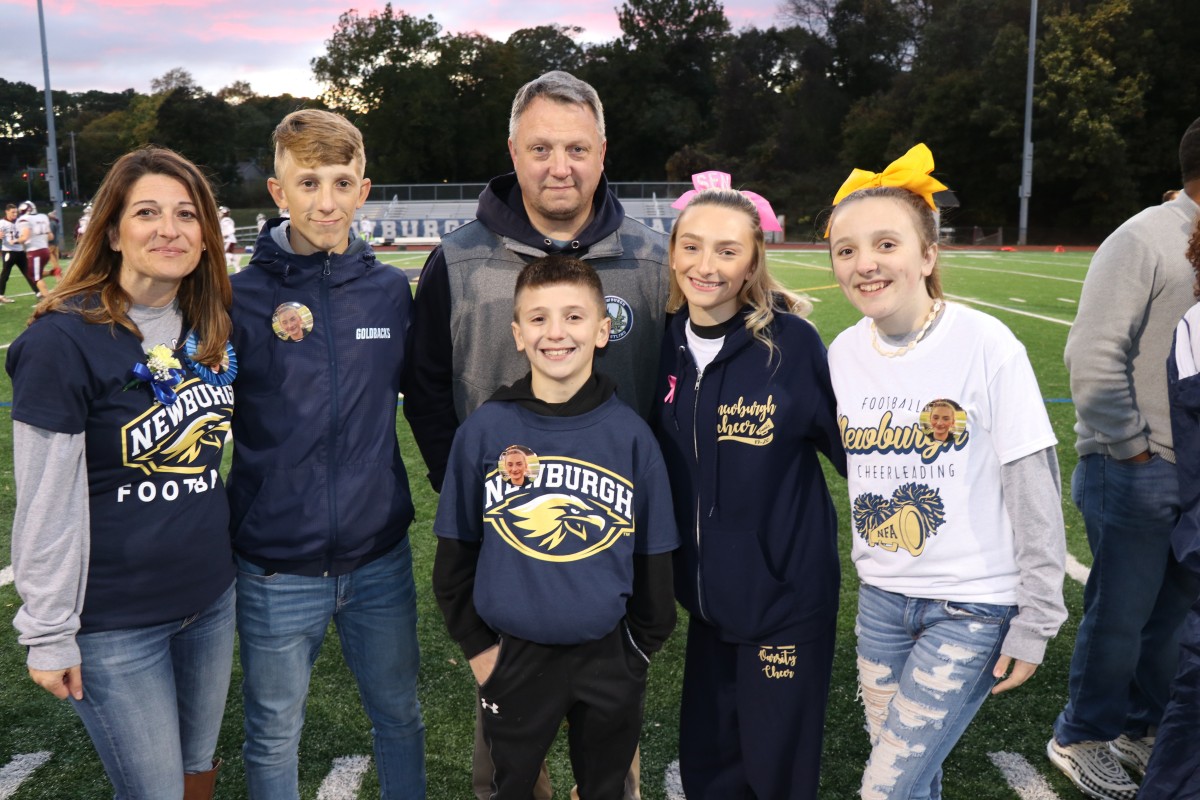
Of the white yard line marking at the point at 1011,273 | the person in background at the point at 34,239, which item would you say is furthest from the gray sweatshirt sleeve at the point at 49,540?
the white yard line marking at the point at 1011,273

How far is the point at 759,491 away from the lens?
7.86 ft

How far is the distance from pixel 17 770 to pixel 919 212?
11.0 feet

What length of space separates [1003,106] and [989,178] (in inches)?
124

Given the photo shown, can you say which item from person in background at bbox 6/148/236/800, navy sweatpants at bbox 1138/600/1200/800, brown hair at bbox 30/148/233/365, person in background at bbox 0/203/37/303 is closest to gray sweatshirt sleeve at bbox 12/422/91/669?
person in background at bbox 6/148/236/800

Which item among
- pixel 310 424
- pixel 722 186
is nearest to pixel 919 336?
pixel 722 186

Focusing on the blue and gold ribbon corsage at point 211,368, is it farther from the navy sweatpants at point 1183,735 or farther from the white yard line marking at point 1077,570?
the white yard line marking at point 1077,570

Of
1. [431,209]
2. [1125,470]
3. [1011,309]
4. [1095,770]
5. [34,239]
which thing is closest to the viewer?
[1125,470]

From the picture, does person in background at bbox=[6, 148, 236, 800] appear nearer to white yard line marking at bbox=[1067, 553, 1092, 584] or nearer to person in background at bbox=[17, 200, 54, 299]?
white yard line marking at bbox=[1067, 553, 1092, 584]

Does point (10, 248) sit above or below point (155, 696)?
above

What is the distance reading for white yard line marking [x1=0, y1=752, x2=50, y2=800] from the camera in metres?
3.04

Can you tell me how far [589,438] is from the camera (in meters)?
2.29

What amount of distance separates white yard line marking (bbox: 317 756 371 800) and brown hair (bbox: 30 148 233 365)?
1.57 meters

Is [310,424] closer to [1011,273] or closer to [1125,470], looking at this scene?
[1125,470]

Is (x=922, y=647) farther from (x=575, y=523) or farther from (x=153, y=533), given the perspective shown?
(x=153, y=533)
